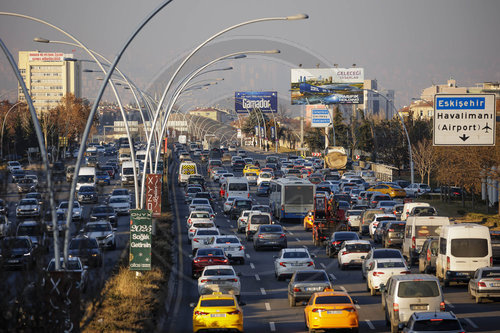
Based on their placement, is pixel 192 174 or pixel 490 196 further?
pixel 192 174

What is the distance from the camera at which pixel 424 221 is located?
36.9 metres

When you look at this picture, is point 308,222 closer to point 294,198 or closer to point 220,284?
point 294,198

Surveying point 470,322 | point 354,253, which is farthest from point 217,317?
point 354,253

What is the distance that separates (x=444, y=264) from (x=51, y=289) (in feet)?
60.3

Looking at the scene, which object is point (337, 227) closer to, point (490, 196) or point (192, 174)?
point (490, 196)

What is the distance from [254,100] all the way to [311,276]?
139 meters

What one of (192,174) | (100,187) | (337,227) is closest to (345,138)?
(192,174)

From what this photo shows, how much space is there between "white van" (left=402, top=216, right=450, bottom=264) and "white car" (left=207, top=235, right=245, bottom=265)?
24.4ft

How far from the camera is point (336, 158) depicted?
331ft

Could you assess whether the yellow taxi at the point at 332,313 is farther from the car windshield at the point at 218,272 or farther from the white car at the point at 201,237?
the white car at the point at 201,237

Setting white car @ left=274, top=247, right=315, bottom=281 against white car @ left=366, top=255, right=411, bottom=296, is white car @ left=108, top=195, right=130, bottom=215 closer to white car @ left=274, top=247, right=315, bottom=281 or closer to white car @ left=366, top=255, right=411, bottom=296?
white car @ left=274, top=247, right=315, bottom=281

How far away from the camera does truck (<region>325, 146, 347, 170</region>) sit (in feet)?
330

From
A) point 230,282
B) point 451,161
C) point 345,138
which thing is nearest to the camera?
point 230,282

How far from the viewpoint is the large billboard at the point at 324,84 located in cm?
12988
